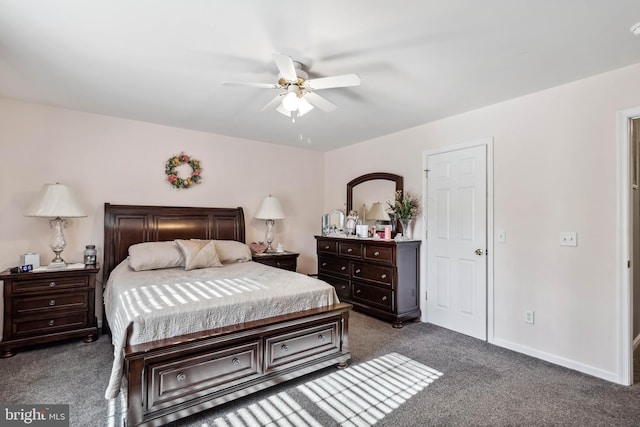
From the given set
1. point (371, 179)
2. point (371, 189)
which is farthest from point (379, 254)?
point (371, 179)

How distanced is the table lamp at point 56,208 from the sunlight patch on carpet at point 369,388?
2.81 m

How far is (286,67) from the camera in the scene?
212cm

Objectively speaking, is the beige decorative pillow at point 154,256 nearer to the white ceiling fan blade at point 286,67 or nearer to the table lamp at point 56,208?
the table lamp at point 56,208

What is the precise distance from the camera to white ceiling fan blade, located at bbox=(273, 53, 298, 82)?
2003mm

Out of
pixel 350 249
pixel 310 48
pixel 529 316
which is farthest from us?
pixel 350 249

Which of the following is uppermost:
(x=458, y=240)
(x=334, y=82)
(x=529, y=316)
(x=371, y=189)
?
(x=334, y=82)

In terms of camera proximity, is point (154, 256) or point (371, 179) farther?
point (371, 179)

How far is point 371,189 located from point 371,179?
0.49 ft

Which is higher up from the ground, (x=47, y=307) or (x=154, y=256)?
(x=154, y=256)

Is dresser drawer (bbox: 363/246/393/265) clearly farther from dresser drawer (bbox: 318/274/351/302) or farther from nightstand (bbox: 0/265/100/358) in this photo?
nightstand (bbox: 0/265/100/358)

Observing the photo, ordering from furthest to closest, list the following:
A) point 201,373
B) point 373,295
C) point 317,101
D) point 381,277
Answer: point 373,295
point 381,277
point 317,101
point 201,373

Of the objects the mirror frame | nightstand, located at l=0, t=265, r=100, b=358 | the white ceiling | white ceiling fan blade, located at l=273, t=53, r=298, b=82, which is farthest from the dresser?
nightstand, located at l=0, t=265, r=100, b=358

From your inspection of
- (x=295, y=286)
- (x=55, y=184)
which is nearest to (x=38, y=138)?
(x=55, y=184)

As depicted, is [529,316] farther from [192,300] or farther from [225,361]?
[192,300]
